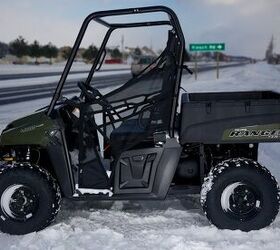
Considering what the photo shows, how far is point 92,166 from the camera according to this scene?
431 centimetres

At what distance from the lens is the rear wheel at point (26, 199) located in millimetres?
4102

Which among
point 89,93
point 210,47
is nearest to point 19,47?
point 210,47

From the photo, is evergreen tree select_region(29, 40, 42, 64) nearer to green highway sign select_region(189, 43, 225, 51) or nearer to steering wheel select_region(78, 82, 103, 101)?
green highway sign select_region(189, 43, 225, 51)

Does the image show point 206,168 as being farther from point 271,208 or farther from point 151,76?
point 151,76

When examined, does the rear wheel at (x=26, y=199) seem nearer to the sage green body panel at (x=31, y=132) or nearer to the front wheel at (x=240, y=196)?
the sage green body panel at (x=31, y=132)

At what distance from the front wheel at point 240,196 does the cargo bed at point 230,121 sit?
26cm

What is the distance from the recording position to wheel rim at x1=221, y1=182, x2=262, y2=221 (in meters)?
4.12

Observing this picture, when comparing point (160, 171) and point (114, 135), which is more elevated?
point (114, 135)

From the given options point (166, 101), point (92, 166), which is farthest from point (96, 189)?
point (166, 101)

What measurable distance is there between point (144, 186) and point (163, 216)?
47 cm

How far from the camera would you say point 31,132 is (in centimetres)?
420

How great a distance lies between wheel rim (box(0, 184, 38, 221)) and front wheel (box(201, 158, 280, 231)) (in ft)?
5.02

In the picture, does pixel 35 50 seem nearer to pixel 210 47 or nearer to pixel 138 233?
pixel 210 47

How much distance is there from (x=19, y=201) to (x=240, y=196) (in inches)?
78.2
